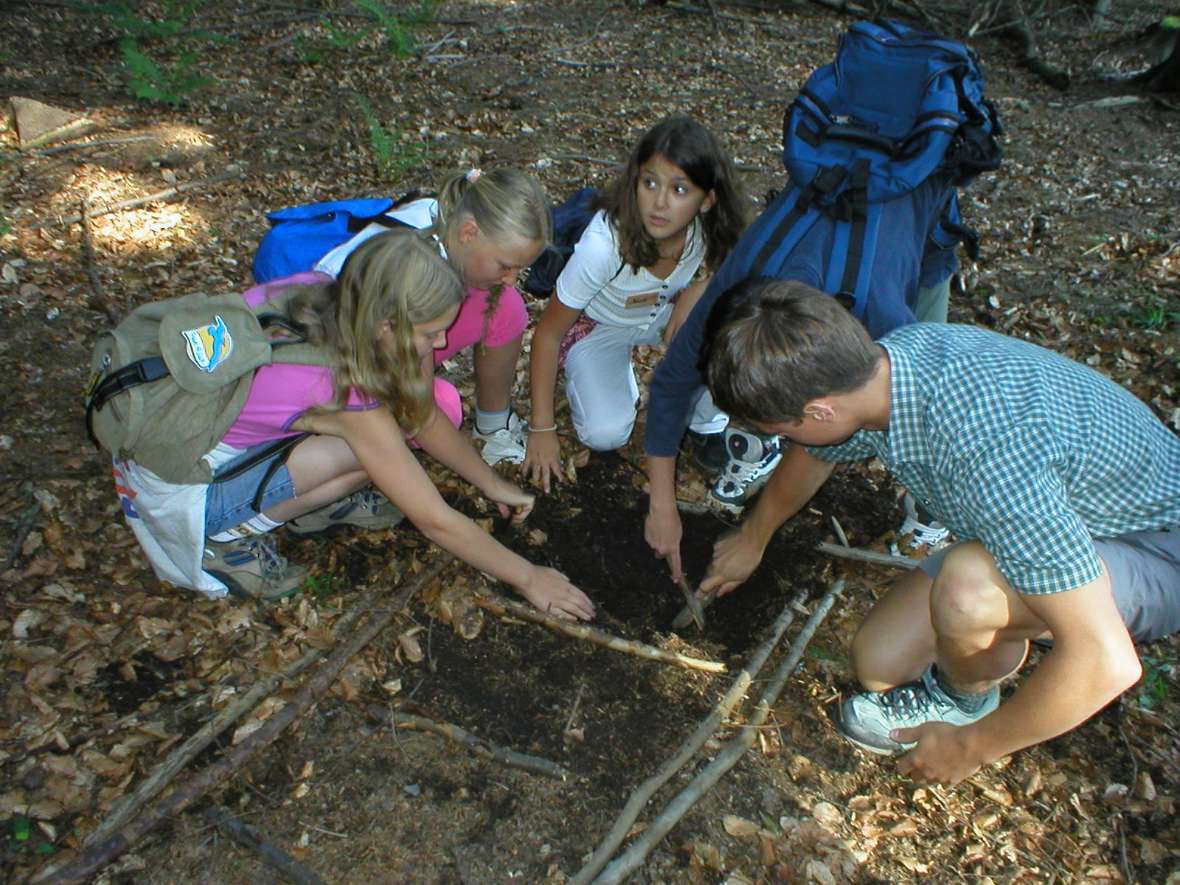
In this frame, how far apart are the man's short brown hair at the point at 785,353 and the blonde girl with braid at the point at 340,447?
3.53ft

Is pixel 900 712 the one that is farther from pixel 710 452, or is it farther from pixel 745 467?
pixel 710 452

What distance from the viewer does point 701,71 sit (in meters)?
9.77

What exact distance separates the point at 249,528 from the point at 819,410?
2358 millimetres

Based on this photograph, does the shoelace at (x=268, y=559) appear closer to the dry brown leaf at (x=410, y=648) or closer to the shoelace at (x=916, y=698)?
the dry brown leaf at (x=410, y=648)

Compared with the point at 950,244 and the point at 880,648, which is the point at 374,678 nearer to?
the point at 880,648

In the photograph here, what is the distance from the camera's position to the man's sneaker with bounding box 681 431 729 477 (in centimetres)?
452

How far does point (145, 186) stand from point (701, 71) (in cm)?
629

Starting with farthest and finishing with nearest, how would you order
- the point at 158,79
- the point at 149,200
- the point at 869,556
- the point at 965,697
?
the point at 158,79, the point at 149,200, the point at 869,556, the point at 965,697

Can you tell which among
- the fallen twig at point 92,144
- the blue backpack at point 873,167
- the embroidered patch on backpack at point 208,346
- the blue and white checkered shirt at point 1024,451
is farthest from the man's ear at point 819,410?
the fallen twig at point 92,144

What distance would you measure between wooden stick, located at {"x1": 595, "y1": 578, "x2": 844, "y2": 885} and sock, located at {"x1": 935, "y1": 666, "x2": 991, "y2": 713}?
56 centimetres

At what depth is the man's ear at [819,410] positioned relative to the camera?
96.5 inches

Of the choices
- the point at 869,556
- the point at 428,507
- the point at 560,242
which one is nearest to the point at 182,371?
the point at 428,507

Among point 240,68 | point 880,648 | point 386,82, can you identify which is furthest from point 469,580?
point 240,68

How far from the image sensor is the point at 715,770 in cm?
296
